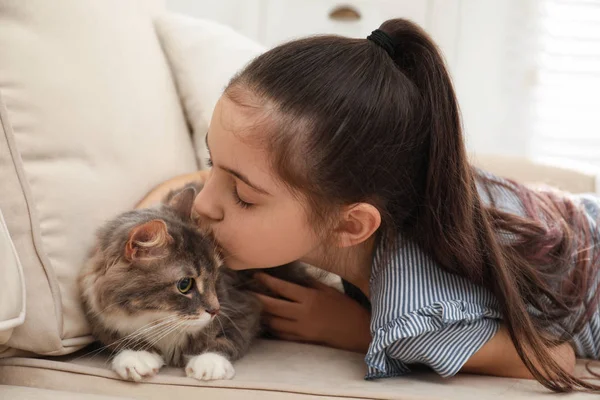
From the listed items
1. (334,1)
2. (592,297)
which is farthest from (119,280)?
(334,1)

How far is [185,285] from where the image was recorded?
132 centimetres

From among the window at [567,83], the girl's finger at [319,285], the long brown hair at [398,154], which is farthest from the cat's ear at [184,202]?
the window at [567,83]

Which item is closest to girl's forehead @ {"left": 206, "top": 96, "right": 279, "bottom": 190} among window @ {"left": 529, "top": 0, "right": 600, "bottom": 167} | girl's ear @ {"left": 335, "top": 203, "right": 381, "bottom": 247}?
girl's ear @ {"left": 335, "top": 203, "right": 381, "bottom": 247}

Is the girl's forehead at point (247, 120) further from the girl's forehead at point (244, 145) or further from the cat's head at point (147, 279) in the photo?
the cat's head at point (147, 279)

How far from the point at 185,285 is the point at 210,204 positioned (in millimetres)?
169

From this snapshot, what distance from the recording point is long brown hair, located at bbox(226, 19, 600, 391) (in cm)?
128

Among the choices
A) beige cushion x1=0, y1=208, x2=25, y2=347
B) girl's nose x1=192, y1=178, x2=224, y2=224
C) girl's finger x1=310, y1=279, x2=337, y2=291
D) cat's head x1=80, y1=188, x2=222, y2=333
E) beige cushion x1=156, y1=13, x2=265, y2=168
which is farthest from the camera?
beige cushion x1=156, y1=13, x2=265, y2=168

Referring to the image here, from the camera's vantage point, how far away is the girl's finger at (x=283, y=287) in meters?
1.60

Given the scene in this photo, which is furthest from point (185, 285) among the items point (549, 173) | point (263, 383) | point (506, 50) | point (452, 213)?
point (506, 50)

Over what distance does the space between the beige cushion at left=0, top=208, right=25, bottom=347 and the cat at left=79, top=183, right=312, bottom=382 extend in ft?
0.61

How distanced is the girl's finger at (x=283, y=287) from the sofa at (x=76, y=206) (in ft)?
0.40

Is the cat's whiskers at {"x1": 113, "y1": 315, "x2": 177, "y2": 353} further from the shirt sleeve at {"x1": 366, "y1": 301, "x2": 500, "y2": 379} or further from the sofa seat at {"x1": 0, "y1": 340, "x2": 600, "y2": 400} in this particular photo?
the shirt sleeve at {"x1": 366, "y1": 301, "x2": 500, "y2": 379}

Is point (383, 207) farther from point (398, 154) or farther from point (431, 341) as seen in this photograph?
point (431, 341)

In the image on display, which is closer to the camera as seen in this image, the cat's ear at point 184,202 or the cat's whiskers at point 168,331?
the cat's whiskers at point 168,331
